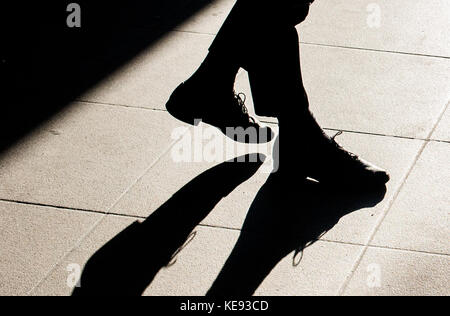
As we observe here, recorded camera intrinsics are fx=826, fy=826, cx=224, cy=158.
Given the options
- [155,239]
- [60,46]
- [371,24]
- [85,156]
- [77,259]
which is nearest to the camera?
[77,259]

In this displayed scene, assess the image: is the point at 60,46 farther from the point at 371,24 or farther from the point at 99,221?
the point at 99,221

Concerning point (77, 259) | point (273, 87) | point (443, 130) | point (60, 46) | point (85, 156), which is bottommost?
point (60, 46)

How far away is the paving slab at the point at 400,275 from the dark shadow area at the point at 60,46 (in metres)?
2.25

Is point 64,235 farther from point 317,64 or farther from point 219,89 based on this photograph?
point 317,64

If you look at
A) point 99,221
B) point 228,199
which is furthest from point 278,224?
point 99,221

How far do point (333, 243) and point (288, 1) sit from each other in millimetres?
1116

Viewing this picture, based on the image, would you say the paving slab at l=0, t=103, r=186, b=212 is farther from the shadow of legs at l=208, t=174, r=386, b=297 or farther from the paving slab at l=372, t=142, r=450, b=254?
the paving slab at l=372, t=142, r=450, b=254

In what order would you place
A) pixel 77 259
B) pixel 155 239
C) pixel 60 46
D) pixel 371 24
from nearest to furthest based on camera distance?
1. pixel 77 259
2. pixel 155 239
3. pixel 60 46
4. pixel 371 24

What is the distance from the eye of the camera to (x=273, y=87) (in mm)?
3953

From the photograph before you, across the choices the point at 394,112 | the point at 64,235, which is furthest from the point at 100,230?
the point at 394,112

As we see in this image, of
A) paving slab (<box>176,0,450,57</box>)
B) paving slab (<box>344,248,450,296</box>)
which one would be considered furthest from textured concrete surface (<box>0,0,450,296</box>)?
paving slab (<box>176,0,450,57</box>)

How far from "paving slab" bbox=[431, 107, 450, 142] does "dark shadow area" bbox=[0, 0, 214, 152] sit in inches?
87.0

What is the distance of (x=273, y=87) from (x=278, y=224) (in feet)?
2.17

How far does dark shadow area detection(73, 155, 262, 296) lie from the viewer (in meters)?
3.43
